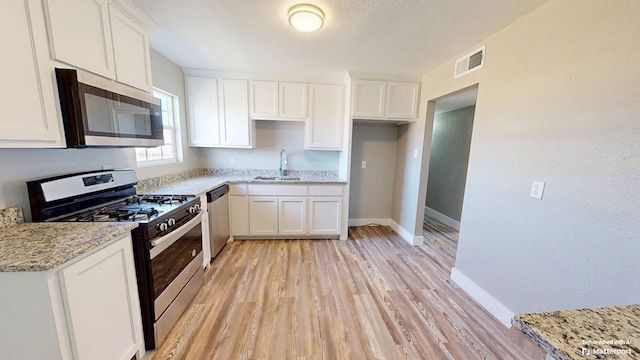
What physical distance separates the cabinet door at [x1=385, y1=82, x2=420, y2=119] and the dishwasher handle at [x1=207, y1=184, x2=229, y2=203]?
247 centimetres

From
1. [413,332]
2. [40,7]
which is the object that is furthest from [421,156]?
[40,7]

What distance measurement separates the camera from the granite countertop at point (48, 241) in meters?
0.92

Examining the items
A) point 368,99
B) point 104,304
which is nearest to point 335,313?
point 104,304

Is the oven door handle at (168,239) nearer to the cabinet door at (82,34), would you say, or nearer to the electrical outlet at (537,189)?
the cabinet door at (82,34)

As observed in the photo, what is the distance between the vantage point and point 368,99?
10.6 feet

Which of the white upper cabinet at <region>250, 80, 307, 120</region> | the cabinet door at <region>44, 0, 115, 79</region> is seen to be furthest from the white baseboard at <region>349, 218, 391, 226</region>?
the cabinet door at <region>44, 0, 115, 79</region>

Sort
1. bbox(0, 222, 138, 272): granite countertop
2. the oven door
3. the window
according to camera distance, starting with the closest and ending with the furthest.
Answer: bbox(0, 222, 138, 272): granite countertop < the oven door < the window

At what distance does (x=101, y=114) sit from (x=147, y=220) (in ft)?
2.36

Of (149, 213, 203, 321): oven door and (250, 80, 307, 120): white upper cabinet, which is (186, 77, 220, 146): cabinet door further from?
(149, 213, 203, 321): oven door

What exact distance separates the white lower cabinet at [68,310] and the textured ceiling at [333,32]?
5.92 feet

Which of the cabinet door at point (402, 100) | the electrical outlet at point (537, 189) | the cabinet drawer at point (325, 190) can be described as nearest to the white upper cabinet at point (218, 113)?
the cabinet drawer at point (325, 190)

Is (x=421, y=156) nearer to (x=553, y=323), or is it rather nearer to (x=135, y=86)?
(x=553, y=323)

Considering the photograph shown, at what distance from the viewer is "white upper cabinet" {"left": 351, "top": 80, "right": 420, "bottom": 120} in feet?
10.5

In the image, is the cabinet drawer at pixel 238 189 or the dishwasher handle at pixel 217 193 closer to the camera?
the dishwasher handle at pixel 217 193
